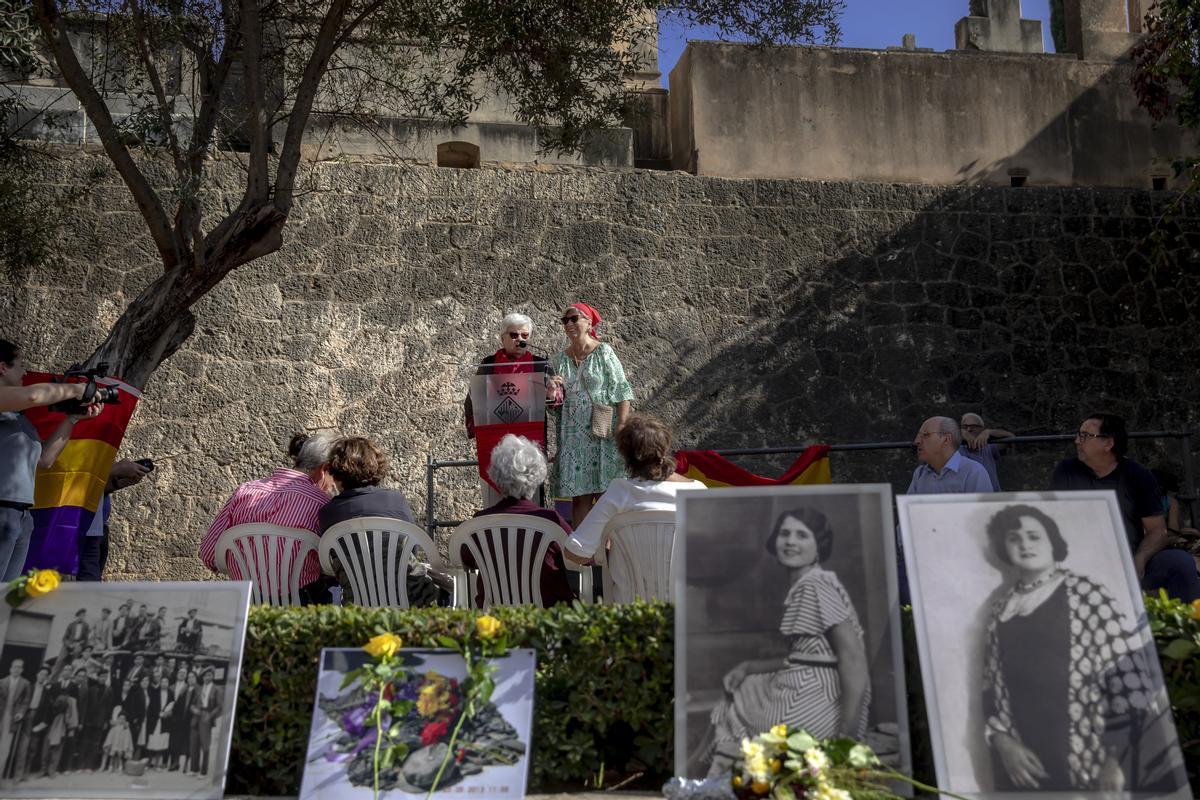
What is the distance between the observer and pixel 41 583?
12.2ft

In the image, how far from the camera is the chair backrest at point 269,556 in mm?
4902

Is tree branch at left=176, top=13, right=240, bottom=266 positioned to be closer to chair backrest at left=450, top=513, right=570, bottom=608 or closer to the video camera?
the video camera

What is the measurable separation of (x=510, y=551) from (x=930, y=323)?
5802mm

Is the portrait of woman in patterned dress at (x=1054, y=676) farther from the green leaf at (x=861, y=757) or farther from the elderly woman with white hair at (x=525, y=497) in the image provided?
the elderly woman with white hair at (x=525, y=497)

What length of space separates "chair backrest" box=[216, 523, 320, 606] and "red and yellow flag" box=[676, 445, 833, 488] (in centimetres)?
267

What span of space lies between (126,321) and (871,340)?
5471 mm

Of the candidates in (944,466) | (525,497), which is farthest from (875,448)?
(525,497)

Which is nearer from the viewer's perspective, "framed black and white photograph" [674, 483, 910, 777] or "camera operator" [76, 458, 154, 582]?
"framed black and white photograph" [674, 483, 910, 777]

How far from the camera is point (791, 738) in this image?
3.16m

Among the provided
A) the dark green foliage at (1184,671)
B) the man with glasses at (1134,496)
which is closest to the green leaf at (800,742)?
the dark green foliage at (1184,671)

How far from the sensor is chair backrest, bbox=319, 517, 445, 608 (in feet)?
15.5

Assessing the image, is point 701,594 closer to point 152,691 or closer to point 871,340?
point 152,691

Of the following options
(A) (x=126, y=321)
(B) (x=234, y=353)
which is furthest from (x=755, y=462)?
(A) (x=126, y=321)

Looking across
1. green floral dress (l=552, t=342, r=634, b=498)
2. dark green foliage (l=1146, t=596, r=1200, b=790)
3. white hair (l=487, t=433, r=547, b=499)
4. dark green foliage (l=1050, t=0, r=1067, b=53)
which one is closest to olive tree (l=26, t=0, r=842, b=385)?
green floral dress (l=552, t=342, r=634, b=498)
